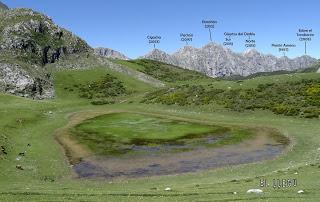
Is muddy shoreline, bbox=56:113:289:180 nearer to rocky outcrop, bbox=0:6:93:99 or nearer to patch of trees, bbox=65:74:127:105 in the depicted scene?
rocky outcrop, bbox=0:6:93:99

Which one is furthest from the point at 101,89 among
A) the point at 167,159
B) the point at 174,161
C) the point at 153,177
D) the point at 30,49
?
the point at 153,177

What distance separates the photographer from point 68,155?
57.9 meters

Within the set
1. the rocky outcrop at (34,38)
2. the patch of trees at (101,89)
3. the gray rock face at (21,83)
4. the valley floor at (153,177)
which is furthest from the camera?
the rocky outcrop at (34,38)

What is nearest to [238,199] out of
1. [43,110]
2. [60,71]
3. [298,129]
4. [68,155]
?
[68,155]

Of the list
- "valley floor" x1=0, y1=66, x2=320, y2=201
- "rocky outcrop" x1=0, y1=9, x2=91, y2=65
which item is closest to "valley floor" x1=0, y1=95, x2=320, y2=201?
"valley floor" x1=0, y1=66, x2=320, y2=201

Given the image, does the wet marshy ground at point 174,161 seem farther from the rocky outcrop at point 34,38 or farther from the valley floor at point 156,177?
the rocky outcrop at point 34,38

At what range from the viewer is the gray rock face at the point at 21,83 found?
12988 cm

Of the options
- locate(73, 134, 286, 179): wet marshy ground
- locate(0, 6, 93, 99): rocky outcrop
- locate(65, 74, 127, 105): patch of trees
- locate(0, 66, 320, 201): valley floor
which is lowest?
locate(73, 134, 286, 179): wet marshy ground

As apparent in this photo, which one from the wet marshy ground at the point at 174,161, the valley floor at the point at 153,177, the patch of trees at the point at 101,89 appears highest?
the patch of trees at the point at 101,89

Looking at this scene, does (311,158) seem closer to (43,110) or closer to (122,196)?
(122,196)

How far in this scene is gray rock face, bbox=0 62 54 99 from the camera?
426ft

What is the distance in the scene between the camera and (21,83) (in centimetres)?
13188

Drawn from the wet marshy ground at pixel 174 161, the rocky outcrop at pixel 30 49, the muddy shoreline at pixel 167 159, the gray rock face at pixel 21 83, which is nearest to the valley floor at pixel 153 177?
the muddy shoreline at pixel 167 159

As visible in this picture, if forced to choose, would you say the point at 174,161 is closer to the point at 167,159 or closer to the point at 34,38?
the point at 167,159
